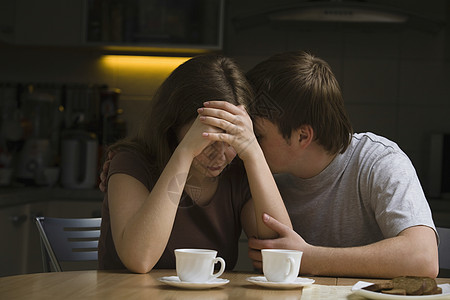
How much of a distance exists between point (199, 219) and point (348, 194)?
0.35 m

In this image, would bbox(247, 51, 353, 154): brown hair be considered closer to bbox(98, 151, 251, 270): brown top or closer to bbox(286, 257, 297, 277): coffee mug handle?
bbox(98, 151, 251, 270): brown top

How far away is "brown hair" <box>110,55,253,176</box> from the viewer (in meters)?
1.35

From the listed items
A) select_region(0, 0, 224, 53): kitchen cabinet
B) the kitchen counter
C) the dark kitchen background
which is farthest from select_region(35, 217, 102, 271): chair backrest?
select_region(0, 0, 224, 53): kitchen cabinet

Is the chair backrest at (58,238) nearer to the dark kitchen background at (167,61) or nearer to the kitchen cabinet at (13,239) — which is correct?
the kitchen cabinet at (13,239)

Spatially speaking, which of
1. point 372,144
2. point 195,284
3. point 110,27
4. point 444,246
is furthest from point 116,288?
point 110,27

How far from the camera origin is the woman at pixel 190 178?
124 centimetres

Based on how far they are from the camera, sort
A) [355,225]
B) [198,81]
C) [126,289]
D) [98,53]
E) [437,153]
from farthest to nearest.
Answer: [98,53]
[437,153]
[355,225]
[198,81]
[126,289]

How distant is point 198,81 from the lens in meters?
1.35

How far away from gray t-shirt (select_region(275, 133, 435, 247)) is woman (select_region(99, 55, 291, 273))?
144 millimetres

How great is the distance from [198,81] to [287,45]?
2091 mm

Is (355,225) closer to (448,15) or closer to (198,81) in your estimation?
(198,81)

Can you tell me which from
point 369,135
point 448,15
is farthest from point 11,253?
point 448,15

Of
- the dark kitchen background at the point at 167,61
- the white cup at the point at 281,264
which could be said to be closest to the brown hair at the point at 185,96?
the white cup at the point at 281,264

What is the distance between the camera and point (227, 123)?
1.23m
